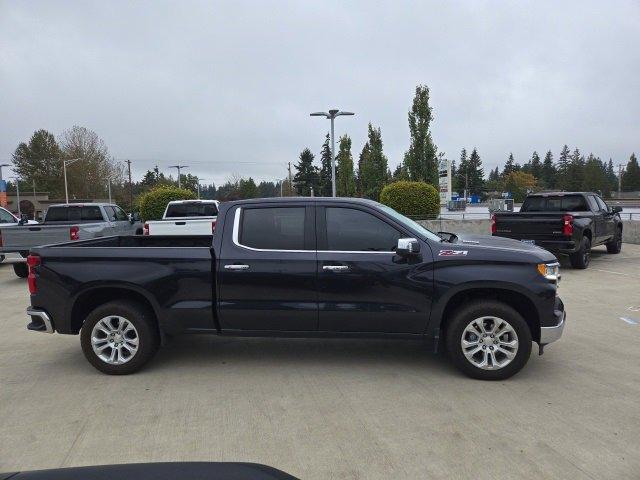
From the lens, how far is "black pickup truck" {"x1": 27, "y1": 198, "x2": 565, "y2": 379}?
187 inches

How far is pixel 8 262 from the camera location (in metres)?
15.3

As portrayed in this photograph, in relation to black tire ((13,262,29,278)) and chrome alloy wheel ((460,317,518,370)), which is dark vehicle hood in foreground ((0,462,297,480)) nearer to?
chrome alloy wheel ((460,317,518,370))

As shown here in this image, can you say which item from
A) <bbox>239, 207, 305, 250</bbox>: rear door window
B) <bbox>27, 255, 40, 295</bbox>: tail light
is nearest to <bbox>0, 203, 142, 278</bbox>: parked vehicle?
<bbox>27, 255, 40, 295</bbox>: tail light

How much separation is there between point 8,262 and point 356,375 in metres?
14.4

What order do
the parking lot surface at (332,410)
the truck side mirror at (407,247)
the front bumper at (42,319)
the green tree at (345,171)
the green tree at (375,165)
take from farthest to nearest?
the green tree at (345,171), the green tree at (375,165), the front bumper at (42,319), the truck side mirror at (407,247), the parking lot surface at (332,410)

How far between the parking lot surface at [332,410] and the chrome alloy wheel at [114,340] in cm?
25

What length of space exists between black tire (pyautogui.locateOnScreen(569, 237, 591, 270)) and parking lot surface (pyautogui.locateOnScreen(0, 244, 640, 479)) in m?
5.45

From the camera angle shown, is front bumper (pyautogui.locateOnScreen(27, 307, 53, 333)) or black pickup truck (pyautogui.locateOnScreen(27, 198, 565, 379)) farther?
front bumper (pyautogui.locateOnScreen(27, 307, 53, 333))

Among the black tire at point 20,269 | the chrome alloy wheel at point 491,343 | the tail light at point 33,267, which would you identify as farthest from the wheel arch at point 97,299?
the black tire at point 20,269

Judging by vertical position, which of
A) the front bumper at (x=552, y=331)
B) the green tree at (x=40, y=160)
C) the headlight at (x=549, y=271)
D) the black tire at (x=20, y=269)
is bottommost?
the black tire at (x=20, y=269)

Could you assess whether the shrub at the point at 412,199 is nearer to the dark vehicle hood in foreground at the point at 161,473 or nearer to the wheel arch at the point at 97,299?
the wheel arch at the point at 97,299

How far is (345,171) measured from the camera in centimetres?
4512

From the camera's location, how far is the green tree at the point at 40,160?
76625 millimetres

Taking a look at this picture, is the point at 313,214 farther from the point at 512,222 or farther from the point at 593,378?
the point at 512,222
